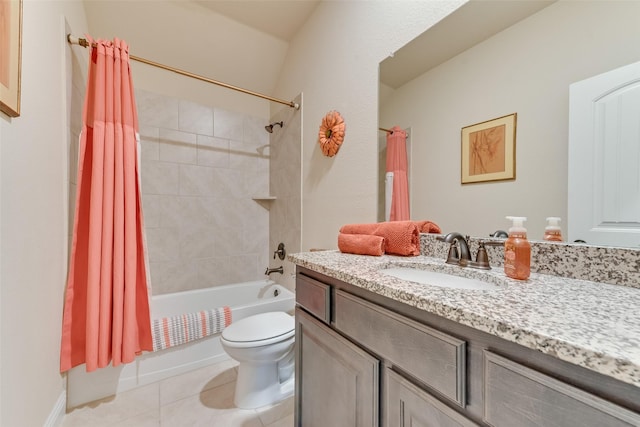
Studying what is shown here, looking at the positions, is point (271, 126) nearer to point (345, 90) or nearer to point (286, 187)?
point (286, 187)

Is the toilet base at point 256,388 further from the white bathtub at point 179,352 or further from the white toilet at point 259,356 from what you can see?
the white bathtub at point 179,352

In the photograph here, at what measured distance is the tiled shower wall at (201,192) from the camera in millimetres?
2121

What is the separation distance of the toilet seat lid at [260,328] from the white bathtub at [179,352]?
0.33 m

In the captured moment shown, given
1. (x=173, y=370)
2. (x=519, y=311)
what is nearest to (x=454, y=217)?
(x=519, y=311)

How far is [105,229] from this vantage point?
1328mm

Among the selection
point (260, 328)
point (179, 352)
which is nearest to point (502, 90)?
point (260, 328)

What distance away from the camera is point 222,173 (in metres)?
2.41

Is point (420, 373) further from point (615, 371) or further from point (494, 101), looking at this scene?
point (494, 101)

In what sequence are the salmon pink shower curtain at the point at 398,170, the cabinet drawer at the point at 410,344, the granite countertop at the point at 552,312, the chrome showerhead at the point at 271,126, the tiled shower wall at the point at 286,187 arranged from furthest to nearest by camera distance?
the chrome showerhead at the point at 271,126 → the tiled shower wall at the point at 286,187 → the salmon pink shower curtain at the point at 398,170 → the cabinet drawer at the point at 410,344 → the granite countertop at the point at 552,312

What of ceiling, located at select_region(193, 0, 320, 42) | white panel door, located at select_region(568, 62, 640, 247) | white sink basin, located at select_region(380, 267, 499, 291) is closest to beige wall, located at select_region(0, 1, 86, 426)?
ceiling, located at select_region(193, 0, 320, 42)

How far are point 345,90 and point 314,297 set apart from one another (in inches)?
49.9

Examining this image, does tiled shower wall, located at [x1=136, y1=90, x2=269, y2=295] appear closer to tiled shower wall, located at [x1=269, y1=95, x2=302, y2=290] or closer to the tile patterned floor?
tiled shower wall, located at [x1=269, y1=95, x2=302, y2=290]

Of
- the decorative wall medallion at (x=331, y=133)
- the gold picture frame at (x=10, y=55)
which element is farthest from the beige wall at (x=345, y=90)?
the gold picture frame at (x=10, y=55)

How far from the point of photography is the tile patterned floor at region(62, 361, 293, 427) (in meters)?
1.30
